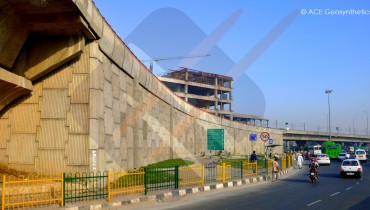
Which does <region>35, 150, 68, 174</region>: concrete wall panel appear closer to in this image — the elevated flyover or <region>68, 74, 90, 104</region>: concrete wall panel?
<region>68, 74, 90, 104</region>: concrete wall panel

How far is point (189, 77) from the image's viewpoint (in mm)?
111062

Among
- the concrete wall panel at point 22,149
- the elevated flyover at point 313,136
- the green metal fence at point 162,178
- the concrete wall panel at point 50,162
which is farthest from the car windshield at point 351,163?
the elevated flyover at point 313,136

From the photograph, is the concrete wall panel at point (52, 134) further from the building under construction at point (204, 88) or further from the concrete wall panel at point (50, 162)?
the building under construction at point (204, 88)

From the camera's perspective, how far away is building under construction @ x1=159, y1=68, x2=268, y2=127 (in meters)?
105

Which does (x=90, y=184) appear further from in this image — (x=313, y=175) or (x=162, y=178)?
(x=313, y=175)

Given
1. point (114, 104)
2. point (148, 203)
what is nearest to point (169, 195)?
point (148, 203)

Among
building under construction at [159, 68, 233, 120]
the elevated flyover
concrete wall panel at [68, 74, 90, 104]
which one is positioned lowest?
the elevated flyover

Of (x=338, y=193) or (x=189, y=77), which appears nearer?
(x=338, y=193)

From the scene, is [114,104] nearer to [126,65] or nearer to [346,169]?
[126,65]

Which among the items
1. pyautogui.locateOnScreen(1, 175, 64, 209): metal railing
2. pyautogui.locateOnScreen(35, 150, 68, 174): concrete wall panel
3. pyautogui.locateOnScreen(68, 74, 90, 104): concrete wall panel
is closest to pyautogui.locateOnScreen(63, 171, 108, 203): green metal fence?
pyautogui.locateOnScreen(1, 175, 64, 209): metal railing

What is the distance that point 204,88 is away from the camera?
112 m

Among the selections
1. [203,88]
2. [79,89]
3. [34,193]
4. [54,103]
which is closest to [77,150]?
[54,103]

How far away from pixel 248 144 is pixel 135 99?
4876 cm

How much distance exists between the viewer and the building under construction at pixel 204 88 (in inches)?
4139
